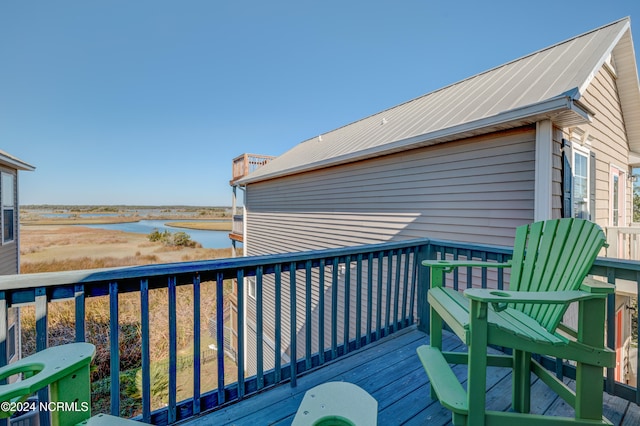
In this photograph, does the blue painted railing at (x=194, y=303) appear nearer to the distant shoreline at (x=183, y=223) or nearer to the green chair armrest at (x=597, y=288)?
the green chair armrest at (x=597, y=288)

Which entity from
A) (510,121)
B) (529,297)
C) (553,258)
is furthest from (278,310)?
(510,121)

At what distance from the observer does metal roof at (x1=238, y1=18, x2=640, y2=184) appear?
3.00 m

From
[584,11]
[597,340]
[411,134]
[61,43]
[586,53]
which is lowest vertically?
[597,340]

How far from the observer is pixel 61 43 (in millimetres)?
7633

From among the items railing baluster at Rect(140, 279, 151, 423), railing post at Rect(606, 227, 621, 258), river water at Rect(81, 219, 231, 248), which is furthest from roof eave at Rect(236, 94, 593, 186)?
river water at Rect(81, 219, 231, 248)

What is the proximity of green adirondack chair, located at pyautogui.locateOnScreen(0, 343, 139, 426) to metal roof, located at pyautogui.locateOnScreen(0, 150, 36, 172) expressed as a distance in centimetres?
797

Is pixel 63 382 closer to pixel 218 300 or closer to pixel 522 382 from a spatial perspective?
pixel 218 300

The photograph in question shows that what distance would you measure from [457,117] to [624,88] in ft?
12.4

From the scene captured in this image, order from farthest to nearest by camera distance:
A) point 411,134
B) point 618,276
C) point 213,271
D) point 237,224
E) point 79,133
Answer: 1. point 79,133
2. point 237,224
3. point 411,134
4. point 618,276
5. point 213,271

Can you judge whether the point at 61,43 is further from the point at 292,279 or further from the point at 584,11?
the point at 584,11

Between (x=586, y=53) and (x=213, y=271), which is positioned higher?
(x=586, y=53)

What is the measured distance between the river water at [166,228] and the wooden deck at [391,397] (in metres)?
21.6

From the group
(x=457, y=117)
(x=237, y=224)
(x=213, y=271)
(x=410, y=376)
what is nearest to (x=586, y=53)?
(x=457, y=117)

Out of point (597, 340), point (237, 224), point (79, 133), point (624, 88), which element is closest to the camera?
point (597, 340)
